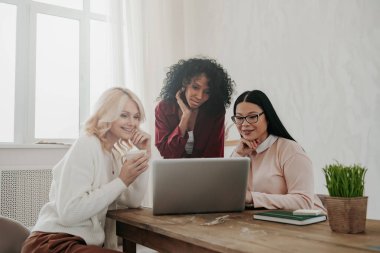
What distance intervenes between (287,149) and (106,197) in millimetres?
933

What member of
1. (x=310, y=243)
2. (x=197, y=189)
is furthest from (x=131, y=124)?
(x=310, y=243)

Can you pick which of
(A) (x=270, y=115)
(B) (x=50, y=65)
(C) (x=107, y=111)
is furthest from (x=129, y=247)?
(B) (x=50, y=65)

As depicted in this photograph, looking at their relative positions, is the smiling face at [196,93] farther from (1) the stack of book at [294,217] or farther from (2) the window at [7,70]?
(2) the window at [7,70]

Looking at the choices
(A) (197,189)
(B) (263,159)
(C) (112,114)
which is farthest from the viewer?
(B) (263,159)

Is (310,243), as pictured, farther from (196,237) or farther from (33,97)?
(33,97)

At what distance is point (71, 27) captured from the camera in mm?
3635

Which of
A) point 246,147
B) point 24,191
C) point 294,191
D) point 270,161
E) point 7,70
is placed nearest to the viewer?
point 294,191

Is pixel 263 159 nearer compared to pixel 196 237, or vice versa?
pixel 196 237

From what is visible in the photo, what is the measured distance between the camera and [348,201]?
1184 millimetres

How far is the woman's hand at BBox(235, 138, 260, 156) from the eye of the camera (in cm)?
208

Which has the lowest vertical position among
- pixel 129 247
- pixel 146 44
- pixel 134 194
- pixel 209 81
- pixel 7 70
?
pixel 129 247

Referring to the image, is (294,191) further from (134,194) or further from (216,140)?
(134,194)

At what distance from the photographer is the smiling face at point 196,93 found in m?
2.27

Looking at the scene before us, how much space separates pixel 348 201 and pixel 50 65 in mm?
2976
